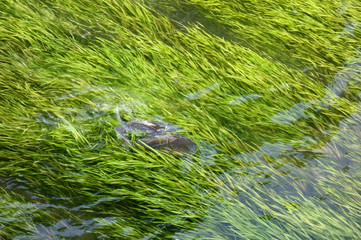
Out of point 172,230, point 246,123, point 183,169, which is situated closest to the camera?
point 172,230

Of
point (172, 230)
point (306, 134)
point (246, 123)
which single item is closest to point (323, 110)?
point (306, 134)

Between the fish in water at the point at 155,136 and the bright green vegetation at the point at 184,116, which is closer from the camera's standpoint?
the bright green vegetation at the point at 184,116

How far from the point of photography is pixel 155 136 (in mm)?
2354

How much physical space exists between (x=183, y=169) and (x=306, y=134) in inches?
39.3

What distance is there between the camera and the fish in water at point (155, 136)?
2314 millimetres

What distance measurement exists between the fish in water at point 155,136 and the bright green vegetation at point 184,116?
60 millimetres

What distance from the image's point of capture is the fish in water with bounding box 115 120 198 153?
2.31 m

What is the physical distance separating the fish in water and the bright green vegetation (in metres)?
0.06

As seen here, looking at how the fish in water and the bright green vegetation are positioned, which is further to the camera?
the fish in water

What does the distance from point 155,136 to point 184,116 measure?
0.95 feet

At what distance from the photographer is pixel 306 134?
261 centimetres

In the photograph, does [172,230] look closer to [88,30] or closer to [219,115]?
[219,115]

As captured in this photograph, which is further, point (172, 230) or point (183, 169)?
point (183, 169)

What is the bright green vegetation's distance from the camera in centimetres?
206
